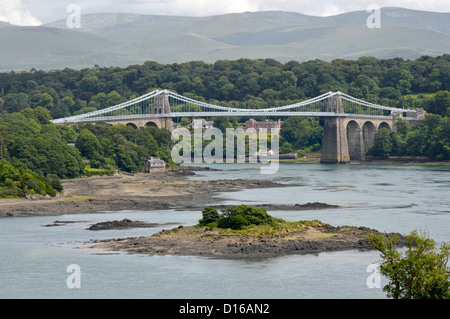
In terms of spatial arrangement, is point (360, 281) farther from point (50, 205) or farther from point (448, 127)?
point (448, 127)

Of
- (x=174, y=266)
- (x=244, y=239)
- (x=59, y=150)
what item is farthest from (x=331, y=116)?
(x=174, y=266)

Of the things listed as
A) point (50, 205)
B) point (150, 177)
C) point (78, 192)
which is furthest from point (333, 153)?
point (50, 205)

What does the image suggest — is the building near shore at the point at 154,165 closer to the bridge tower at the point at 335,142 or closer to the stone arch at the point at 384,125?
the bridge tower at the point at 335,142

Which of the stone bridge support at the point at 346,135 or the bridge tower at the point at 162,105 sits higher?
the bridge tower at the point at 162,105

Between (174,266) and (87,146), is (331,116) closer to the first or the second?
(87,146)

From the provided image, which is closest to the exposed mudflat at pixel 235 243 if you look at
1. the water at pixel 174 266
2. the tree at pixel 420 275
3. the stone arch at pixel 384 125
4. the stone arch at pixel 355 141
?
the water at pixel 174 266

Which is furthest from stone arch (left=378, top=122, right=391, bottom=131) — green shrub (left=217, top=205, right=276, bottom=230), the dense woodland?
green shrub (left=217, top=205, right=276, bottom=230)

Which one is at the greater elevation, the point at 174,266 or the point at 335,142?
the point at 174,266
